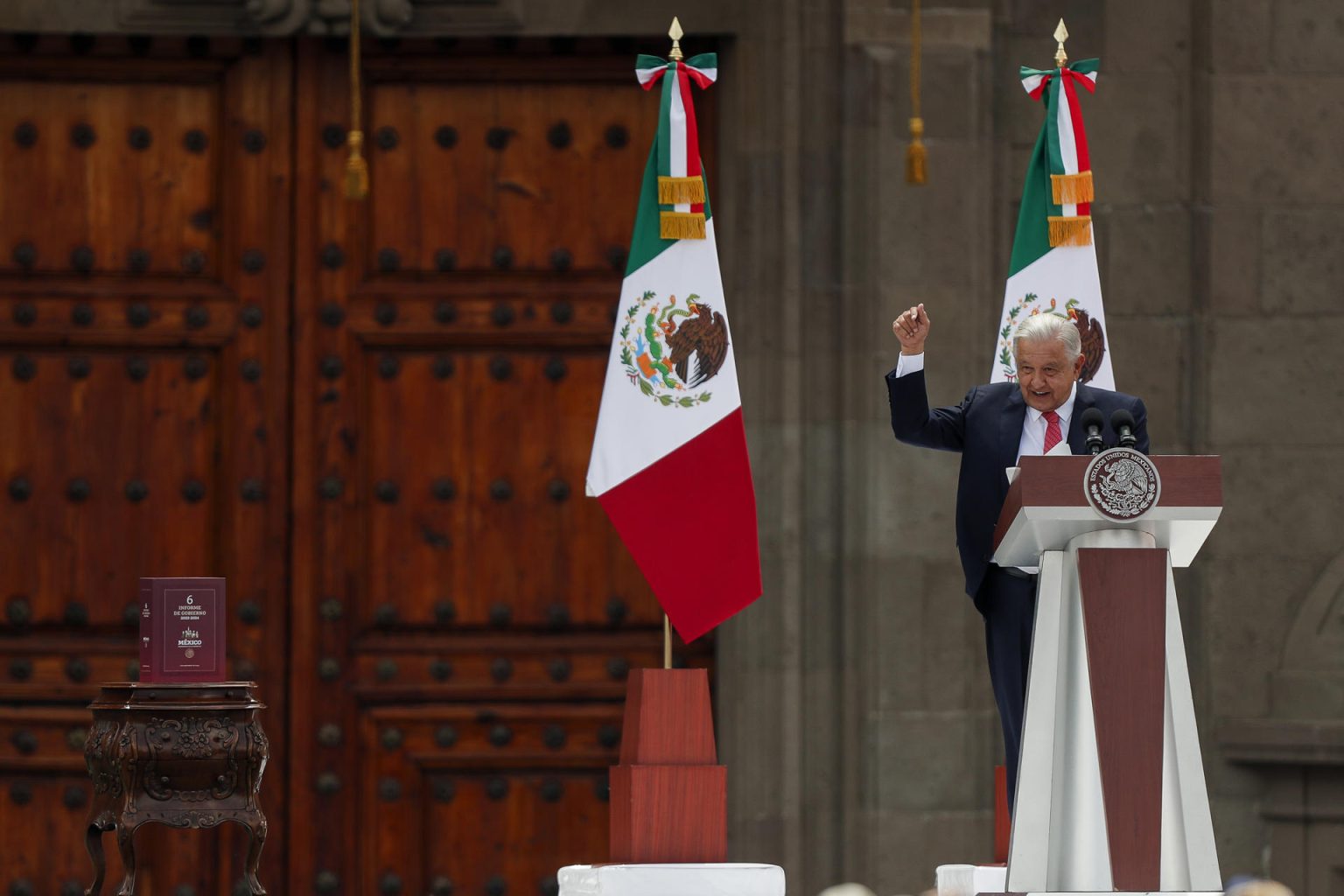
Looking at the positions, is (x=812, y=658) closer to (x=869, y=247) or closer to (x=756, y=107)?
(x=869, y=247)

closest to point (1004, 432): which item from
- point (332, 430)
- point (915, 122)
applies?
point (915, 122)

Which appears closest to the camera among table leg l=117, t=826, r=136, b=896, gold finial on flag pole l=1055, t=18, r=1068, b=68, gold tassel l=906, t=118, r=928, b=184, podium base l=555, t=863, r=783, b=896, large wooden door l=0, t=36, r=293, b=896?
podium base l=555, t=863, r=783, b=896

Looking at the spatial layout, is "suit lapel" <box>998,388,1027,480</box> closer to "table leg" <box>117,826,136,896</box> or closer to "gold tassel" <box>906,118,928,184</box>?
"gold tassel" <box>906,118,928,184</box>

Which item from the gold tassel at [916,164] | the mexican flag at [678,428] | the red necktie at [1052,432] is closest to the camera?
the red necktie at [1052,432]

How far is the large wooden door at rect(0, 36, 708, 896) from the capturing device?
748 centimetres

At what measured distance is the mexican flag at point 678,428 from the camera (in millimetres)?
6367

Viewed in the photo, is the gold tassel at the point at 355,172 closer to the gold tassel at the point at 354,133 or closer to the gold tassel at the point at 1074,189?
the gold tassel at the point at 354,133

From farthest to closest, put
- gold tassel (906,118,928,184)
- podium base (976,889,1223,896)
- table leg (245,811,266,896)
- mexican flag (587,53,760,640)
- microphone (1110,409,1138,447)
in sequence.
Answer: gold tassel (906,118,928,184)
mexican flag (587,53,760,640)
table leg (245,811,266,896)
microphone (1110,409,1138,447)
podium base (976,889,1223,896)

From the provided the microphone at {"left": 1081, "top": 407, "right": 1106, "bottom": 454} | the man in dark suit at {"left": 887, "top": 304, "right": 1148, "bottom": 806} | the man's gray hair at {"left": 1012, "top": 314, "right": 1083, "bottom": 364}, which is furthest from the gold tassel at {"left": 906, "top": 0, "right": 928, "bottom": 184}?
the microphone at {"left": 1081, "top": 407, "right": 1106, "bottom": 454}

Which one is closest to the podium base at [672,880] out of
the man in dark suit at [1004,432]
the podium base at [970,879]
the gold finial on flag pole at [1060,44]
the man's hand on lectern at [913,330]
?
the podium base at [970,879]

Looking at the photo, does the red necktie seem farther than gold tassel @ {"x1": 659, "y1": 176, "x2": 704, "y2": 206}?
No

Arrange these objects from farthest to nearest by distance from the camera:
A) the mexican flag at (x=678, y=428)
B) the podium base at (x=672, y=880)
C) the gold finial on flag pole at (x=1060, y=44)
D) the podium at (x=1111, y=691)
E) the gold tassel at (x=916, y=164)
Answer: the gold finial on flag pole at (x=1060, y=44), the gold tassel at (x=916, y=164), the mexican flag at (x=678, y=428), the podium base at (x=672, y=880), the podium at (x=1111, y=691)

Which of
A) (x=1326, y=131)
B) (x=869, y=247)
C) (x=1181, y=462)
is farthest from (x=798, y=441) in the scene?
(x=1181, y=462)

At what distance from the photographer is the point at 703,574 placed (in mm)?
6395
